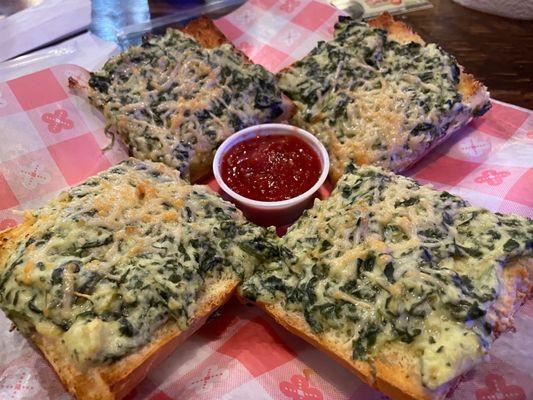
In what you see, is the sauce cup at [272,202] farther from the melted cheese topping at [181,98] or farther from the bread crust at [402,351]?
the bread crust at [402,351]

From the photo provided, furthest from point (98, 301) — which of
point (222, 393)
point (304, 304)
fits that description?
point (304, 304)

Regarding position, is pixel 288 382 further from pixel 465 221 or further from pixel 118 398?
pixel 465 221

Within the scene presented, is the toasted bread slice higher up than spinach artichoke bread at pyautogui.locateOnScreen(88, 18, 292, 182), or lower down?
lower down

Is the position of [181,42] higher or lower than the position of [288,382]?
higher

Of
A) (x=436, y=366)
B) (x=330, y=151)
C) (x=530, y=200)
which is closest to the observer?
(x=436, y=366)

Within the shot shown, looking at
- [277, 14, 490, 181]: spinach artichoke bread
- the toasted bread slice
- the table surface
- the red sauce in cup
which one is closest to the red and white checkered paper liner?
the toasted bread slice

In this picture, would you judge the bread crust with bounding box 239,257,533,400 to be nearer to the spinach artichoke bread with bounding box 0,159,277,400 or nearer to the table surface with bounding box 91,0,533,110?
the spinach artichoke bread with bounding box 0,159,277,400

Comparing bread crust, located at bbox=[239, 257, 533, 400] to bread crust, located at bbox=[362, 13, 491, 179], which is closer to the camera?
bread crust, located at bbox=[239, 257, 533, 400]
